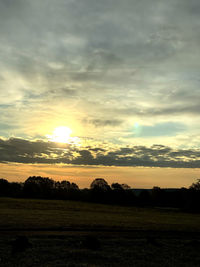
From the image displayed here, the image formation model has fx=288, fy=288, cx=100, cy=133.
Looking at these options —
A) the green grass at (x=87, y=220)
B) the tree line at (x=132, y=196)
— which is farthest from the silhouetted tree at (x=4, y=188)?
the green grass at (x=87, y=220)

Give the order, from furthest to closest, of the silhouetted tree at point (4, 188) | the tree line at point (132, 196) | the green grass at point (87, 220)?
the silhouetted tree at point (4, 188), the tree line at point (132, 196), the green grass at point (87, 220)

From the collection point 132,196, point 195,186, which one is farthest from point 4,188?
point 195,186

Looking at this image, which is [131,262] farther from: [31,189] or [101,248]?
[31,189]

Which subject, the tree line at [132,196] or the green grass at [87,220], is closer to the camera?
the green grass at [87,220]

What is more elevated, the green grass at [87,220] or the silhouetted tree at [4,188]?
the silhouetted tree at [4,188]

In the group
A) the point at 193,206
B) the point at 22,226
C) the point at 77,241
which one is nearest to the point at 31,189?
the point at 193,206

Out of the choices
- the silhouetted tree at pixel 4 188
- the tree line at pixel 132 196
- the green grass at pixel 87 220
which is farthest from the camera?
the silhouetted tree at pixel 4 188

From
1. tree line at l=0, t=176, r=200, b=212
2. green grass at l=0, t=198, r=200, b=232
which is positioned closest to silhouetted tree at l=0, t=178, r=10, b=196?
tree line at l=0, t=176, r=200, b=212

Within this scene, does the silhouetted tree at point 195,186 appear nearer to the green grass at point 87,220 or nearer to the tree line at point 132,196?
the tree line at point 132,196

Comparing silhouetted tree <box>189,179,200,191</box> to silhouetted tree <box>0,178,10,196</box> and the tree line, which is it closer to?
the tree line

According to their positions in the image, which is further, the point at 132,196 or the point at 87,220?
the point at 132,196

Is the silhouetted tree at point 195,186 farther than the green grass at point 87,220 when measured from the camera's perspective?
Yes

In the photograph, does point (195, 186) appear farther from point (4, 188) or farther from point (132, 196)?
point (4, 188)

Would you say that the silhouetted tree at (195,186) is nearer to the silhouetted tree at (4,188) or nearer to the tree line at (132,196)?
the tree line at (132,196)
